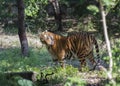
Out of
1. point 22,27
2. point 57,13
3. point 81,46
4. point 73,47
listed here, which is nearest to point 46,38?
point 73,47

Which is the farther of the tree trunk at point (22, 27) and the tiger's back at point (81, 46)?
the tree trunk at point (22, 27)

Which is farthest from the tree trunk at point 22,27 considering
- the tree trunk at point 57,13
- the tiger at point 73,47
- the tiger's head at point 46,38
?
the tree trunk at point 57,13

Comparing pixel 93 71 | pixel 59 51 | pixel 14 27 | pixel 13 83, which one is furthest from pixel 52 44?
pixel 14 27

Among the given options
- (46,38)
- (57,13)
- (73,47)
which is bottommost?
(57,13)

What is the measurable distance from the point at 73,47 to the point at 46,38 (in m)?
0.69

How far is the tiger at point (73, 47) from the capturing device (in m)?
9.06

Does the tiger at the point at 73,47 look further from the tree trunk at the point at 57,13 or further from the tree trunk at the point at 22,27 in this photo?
the tree trunk at the point at 57,13

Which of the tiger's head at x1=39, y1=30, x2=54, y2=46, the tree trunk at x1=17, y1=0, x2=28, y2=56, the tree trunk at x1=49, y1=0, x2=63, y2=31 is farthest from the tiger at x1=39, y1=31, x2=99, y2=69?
the tree trunk at x1=49, y1=0, x2=63, y2=31

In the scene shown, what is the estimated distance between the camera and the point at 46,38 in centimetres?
888

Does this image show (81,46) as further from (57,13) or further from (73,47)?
(57,13)

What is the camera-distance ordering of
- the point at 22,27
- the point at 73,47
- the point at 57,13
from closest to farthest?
1. the point at 73,47
2. the point at 22,27
3. the point at 57,13

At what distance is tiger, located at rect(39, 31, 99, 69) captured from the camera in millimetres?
9062

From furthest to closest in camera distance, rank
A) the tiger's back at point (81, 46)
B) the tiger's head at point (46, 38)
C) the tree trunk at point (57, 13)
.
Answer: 1. the tree trunk at point (57, 13)
2. the tiger's back at point (81, 46)
3. the tiger's head at point (46, 38)

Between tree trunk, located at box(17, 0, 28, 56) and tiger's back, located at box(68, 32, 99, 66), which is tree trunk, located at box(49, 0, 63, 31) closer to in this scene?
tree trunk, located at box(17, 0, 28, 56)
